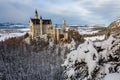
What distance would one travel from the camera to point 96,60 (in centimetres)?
756

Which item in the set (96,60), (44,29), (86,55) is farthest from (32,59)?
(96,60)

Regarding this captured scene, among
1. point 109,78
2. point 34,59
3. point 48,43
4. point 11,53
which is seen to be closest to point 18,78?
point 34,59

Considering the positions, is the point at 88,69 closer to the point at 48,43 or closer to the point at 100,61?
the point at 100,61

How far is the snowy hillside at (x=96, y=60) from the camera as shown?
7.54m

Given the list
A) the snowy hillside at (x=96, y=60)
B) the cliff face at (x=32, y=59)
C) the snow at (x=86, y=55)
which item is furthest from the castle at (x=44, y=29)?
the snowy hillside at (x=96, y=60)

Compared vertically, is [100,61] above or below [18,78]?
above

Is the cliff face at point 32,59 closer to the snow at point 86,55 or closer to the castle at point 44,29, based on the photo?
the castle at point 44,29

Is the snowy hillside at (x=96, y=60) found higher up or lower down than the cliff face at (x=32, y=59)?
higher up

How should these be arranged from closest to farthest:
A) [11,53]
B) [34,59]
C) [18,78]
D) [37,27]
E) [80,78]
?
[80,78]
[18,78]
[34,59]
[11,53]
[37,27]

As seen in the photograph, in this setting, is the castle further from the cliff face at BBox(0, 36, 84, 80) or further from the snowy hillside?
the snowy hillside

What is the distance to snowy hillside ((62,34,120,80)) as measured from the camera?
754 centimetres

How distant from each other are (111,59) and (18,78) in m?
54.2

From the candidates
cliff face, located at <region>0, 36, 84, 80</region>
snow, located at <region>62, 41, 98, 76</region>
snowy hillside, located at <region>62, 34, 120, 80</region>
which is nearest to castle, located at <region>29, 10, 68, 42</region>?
cliff face, located at <region>0, 36, 84, 80</region>

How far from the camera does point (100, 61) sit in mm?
7707
